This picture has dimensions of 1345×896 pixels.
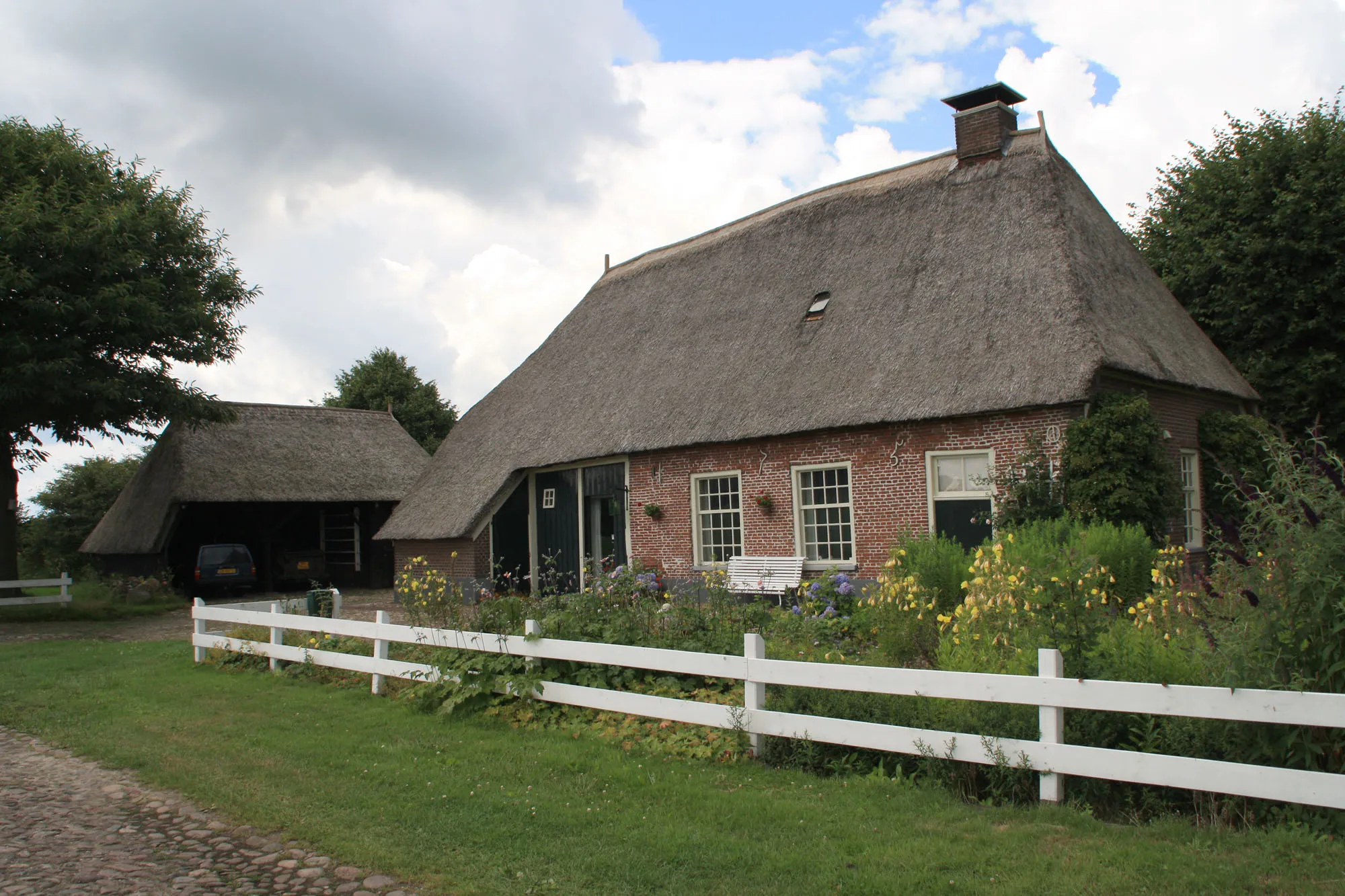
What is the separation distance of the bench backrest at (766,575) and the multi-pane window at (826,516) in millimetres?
327

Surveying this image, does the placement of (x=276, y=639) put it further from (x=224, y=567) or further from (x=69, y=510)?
(x=69, y=510)

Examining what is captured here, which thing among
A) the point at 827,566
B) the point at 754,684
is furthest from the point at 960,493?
the point at 754,684

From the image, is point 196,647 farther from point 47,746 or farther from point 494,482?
point 494,482

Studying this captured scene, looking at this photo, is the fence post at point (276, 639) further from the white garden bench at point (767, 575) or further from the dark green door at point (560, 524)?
the dark green door at point (560, 524)

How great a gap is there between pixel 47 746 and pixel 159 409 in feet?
54.7

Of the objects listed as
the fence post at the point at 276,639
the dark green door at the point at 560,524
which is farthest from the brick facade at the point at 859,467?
the fence post at the point at 276,639

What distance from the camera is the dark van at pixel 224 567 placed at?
24531 millimetres

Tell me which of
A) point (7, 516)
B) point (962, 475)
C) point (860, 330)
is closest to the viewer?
point (962, 475)

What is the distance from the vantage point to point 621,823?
5.27 m

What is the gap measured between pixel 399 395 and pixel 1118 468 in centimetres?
4072

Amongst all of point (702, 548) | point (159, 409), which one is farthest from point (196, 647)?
point (159, 409)

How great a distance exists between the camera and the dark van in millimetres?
24531

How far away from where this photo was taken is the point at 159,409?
22.7 metres

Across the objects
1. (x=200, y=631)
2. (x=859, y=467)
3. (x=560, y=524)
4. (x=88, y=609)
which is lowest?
(x=88, y=609)
